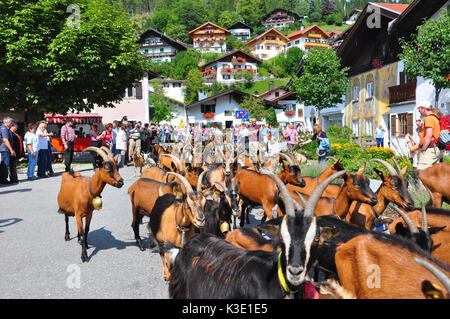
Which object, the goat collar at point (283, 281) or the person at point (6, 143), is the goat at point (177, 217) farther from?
the person at point (6, 143)

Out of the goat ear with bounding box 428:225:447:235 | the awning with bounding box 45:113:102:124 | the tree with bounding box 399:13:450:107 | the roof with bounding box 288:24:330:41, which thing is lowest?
the goat ear with bounding box 428:225:447:235

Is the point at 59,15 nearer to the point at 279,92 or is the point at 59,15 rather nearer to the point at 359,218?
the point at 359,218

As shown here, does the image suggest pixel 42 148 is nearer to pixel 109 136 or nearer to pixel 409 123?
pixel 109 136

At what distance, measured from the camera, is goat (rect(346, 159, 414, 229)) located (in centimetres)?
546

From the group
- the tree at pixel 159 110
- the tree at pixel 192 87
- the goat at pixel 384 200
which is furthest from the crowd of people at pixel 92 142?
the tree at pixel 192 87

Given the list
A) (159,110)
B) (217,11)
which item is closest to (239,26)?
(217,11)

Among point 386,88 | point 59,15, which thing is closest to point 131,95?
point 59,15

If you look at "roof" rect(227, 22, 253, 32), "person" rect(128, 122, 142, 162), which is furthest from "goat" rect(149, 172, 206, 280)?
"roof" rect(227, 22, 253, 32)

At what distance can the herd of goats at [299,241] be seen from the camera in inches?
109

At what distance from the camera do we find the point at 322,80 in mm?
30688

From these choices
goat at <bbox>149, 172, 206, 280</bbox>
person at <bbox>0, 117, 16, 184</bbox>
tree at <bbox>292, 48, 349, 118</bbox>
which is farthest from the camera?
tree at <bbox>292, 48, 349, 118</bbox>

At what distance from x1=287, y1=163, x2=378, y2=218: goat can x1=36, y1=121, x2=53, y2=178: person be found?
12.6m

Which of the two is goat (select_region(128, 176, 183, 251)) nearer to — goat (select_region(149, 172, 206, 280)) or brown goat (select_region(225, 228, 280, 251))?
goat (select_region(149, 172, 206, 280))
